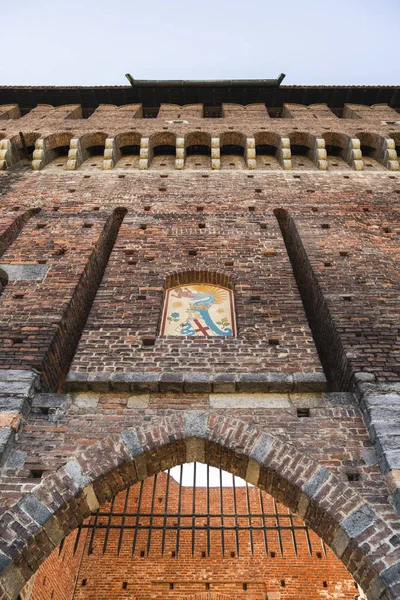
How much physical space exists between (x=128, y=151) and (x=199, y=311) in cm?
698

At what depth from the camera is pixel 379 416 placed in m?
4.61

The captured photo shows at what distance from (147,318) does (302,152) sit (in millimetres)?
7940

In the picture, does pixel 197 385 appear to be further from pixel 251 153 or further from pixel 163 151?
pixel 163 151

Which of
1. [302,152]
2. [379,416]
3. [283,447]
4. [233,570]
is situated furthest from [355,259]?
[233,570]

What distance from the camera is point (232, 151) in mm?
11836

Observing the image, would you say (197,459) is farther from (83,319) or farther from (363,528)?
(83,319)

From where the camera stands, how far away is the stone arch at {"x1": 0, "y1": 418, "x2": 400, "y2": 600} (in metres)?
3.80

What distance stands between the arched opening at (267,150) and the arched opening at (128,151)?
3.04 meters

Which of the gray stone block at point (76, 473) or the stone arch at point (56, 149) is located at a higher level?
the stone arch at point (56, 149)

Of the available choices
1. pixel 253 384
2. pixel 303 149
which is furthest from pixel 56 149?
pixel 253 384

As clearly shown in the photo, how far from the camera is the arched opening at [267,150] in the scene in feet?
36.4

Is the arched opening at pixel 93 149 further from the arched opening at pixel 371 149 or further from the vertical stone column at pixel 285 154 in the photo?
the arched opening at pixel 371 149

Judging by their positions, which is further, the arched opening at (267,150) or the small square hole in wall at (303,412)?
the arched opening at (267,150)

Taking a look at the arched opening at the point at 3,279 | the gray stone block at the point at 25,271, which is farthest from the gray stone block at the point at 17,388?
the arched opening at the point at 3,279
